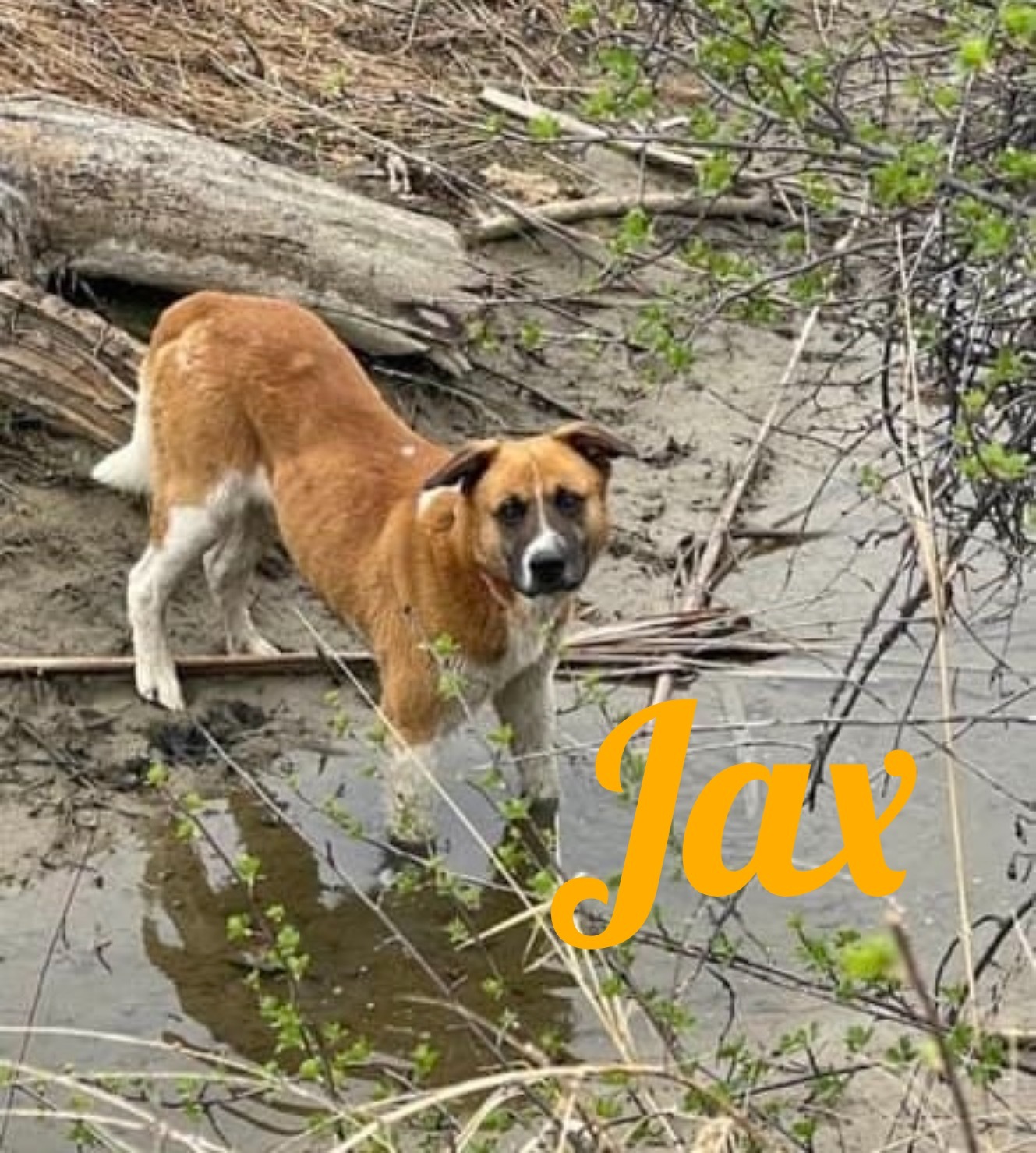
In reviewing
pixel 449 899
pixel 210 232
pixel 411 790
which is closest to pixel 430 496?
pixel 411 790

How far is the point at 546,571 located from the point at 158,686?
1.78m

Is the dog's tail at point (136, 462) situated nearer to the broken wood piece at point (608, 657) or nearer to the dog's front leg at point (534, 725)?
the broken wood piece at point (608, 657)

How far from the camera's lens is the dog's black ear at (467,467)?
6801 millimetres

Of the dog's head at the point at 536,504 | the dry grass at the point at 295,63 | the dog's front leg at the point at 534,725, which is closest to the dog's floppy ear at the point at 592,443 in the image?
the dog's head at the point at 536,504

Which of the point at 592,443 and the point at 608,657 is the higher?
the point at 592,443

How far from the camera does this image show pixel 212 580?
324 inches

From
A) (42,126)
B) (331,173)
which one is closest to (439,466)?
(42,126)

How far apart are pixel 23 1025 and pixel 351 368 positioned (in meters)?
2.35

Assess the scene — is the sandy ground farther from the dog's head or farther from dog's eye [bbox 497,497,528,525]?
dog's eye [bbox 497,497,528,525]

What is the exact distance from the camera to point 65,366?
8680mm

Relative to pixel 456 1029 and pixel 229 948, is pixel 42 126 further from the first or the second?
pixel 456 1029

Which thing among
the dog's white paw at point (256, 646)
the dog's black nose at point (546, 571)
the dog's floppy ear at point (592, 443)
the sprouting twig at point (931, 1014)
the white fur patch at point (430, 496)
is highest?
the sprouting twig at point (931, 1014)

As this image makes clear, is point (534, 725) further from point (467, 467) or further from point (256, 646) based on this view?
point (256, 646)

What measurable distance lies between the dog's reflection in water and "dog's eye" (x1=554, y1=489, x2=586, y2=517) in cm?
102
